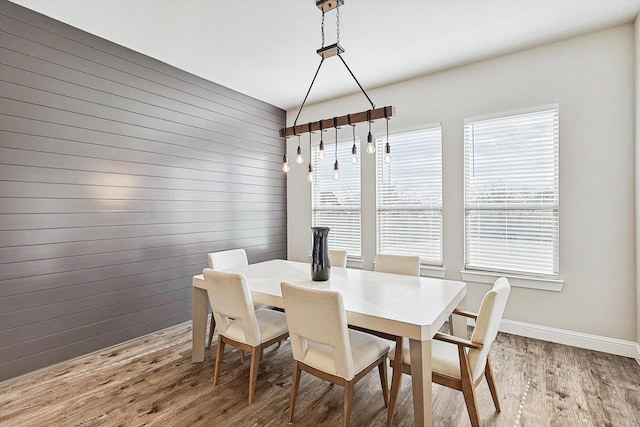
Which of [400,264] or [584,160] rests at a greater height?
[584,160]

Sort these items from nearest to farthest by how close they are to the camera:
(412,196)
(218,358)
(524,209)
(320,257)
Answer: (218,358) < (320,257) < (524,209) < (412,196)

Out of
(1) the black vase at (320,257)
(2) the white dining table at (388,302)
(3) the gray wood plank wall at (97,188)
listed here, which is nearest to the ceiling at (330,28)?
(3) the gray wood plank wall at (97,188)

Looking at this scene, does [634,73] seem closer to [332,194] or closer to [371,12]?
[371,12]

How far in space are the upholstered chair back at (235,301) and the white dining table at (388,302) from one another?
0.16 meters

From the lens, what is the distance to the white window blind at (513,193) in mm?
3180

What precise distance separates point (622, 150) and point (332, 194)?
10.1 feet

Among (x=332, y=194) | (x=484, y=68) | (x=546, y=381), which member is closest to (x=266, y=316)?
(x=546, y=381)

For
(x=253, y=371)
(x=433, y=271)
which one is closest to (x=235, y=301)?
(x=253, y=371)

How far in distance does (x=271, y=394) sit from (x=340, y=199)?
9.30 ft

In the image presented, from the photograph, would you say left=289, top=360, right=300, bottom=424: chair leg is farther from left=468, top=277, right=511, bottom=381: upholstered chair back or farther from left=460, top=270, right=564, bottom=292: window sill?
left=460, top=270, right=564, bottom=292: window sill

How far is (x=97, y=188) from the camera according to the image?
301 centimetres

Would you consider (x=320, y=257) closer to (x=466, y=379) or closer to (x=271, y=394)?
(x=271, y=394)

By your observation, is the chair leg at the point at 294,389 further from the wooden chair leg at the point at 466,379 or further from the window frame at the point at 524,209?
the window frame at the point at 524,209

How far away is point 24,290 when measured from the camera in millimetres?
2590
